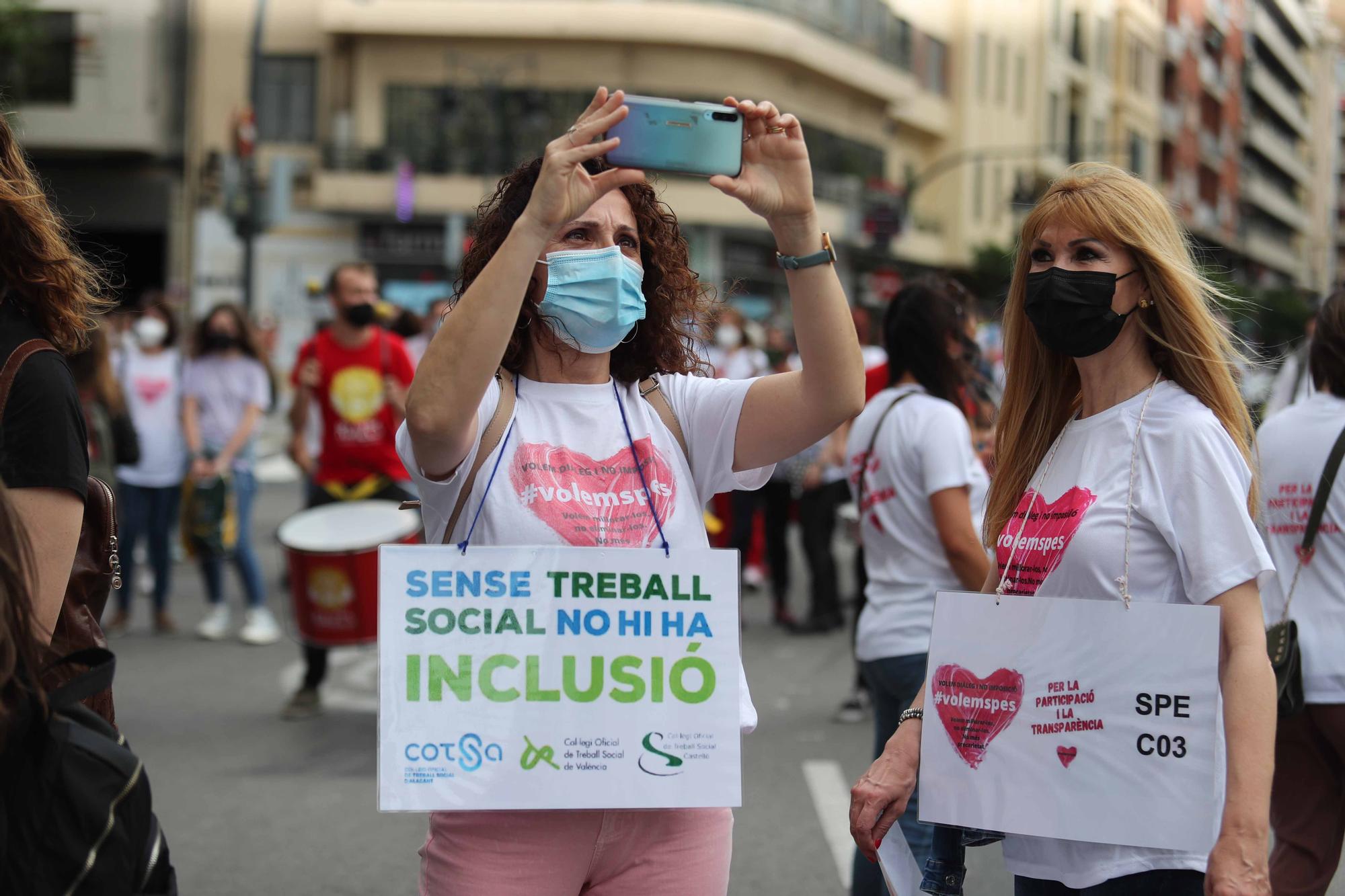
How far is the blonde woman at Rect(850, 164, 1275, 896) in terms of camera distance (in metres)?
2.41

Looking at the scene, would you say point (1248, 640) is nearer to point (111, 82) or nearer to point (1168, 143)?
point (111, 82)

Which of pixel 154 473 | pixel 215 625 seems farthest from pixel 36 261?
pixel 154 473

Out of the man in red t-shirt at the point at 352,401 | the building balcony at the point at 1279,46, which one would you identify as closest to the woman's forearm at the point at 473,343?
the man in red t-shirt at the point at 352,401

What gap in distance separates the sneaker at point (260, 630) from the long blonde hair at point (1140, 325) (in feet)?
22.8

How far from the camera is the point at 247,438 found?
31.1 feet

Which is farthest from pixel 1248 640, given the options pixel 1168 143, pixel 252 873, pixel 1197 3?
pixel 1197 3

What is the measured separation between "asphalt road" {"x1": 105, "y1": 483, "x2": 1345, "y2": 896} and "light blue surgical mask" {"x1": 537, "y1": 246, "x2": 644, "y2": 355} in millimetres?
2823

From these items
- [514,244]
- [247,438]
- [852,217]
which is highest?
[852,217]

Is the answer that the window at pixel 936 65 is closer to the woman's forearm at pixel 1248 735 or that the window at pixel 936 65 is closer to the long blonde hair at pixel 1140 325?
the long blonde hair at pixel 1140 325

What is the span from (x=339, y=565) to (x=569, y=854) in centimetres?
427

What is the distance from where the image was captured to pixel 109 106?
29750 millimetres

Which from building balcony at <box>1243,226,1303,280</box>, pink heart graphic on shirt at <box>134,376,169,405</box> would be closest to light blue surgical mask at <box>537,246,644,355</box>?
pink heart graphic on shirt at <box>134,376,169,405</box>

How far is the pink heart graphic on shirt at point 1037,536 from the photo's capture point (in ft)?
8.54

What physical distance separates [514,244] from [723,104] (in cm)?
42
